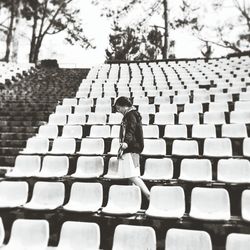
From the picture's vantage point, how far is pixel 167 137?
17.6ft

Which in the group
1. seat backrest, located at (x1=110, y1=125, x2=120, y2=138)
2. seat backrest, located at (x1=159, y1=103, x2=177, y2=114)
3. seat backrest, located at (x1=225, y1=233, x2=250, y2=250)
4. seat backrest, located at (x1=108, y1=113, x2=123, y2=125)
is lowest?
seat backrest, located at (x1=225, y1=233, x2=250, y2=250)

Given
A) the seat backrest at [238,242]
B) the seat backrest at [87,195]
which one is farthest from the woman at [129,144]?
the seat backrest at [238,242]

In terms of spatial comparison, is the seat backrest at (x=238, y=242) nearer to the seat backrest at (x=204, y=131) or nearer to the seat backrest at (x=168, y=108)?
the seat backrest at (x=204, y=131)

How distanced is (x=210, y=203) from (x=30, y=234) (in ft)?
5.71

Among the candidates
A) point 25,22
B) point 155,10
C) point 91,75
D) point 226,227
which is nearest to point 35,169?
point 226,227

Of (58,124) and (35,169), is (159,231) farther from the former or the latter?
(58,124)

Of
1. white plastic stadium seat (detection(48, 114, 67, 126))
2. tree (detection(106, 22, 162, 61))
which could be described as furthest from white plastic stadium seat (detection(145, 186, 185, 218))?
tree (detection(106, 22, 162, 61))

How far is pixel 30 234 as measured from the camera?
10.1 feet

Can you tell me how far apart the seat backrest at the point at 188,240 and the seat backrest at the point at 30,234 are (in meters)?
1.11

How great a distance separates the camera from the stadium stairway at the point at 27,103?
238 inches

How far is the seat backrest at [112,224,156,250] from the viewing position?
2.75 metres

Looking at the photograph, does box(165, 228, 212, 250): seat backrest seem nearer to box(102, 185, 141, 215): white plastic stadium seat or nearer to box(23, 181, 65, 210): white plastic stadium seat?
box(102, 185, 141, 215): white plastic stadium seat

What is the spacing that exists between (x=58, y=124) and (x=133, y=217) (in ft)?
11.1

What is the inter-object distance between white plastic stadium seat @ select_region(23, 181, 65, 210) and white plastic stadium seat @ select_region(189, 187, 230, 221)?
1.45 metres
